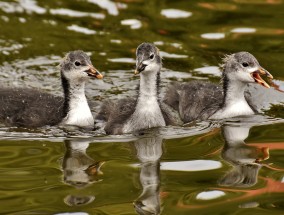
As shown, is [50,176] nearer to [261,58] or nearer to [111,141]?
[111,141]

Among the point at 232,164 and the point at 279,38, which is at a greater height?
the point at 279,38

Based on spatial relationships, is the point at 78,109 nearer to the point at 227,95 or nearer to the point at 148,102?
the point at 148,102

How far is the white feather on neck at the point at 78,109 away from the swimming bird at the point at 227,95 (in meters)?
1.33

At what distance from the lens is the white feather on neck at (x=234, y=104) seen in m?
9.84

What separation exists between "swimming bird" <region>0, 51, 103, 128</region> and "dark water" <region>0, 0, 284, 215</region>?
0.28 metres

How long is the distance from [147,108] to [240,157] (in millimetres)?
1801

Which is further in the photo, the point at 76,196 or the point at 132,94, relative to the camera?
the point at 132,94

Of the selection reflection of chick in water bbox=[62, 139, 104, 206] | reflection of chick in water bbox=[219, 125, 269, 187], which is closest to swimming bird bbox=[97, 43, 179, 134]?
reflection of chick in water bbox=[62, 139, 104, 206]

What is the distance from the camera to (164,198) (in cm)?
675

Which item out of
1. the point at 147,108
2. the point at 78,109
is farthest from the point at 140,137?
the point at 78,109

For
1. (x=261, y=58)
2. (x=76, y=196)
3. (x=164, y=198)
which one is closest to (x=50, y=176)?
(x=76, y=196)

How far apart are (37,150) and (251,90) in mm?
4120

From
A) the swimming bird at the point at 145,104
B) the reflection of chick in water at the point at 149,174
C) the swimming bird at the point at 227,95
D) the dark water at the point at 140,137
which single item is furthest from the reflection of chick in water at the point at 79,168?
the swimming bird at the point at 227,95

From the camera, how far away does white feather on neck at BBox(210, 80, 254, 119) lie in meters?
9.84
